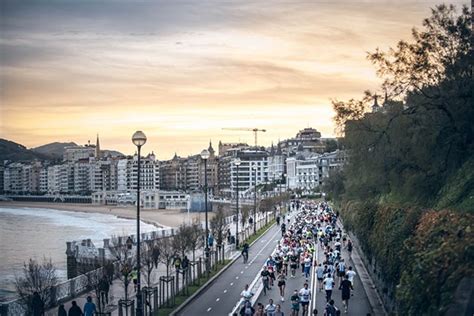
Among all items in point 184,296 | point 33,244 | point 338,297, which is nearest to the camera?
point 338,297

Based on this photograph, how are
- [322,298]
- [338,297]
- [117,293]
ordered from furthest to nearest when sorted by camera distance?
[117,293] → [338,297] → [322,298]

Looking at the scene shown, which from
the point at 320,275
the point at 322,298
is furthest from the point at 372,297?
the point at 320,275

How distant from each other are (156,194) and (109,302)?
149128mm

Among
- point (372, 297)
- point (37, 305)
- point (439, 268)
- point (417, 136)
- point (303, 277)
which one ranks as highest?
point (417, 136)

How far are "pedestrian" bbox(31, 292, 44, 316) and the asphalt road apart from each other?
19.5 ft

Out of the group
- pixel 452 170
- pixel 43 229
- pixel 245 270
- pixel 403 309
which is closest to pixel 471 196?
pixel 403 309

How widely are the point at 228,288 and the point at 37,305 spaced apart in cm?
1241

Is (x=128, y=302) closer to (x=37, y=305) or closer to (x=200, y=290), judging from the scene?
(x=37, y=305)

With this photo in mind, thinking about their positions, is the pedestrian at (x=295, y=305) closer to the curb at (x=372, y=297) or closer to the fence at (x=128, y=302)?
the curb at (x=372, y=297)

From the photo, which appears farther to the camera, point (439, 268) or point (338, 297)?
point (338, 297)

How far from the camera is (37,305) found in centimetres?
2403

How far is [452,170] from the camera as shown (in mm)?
32375

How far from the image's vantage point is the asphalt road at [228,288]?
29222 millimetres

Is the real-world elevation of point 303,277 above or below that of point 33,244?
above
